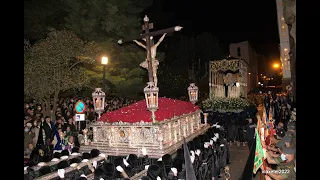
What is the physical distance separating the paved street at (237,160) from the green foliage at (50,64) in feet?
28.3

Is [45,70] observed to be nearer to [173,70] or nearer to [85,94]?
[85,94]

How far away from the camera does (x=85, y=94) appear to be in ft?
76.8

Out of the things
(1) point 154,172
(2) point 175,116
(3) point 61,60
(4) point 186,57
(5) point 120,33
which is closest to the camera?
(1) point 154,172

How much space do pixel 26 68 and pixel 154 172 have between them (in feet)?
33.2

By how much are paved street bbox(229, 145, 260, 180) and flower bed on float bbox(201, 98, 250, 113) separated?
235 inches

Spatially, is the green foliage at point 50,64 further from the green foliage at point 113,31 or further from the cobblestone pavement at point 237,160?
the cobblestone pavement at point 237,160

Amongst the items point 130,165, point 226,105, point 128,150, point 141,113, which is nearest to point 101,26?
point 226,105

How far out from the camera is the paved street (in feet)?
30.0

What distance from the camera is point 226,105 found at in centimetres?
1922

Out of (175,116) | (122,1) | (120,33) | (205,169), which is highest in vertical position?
(122,1)

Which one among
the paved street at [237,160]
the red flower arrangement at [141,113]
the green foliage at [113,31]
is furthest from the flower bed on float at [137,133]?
the green foliage at [113,31]

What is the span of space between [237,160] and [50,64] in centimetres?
978

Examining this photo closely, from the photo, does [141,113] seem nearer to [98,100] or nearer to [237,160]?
[98,100]
